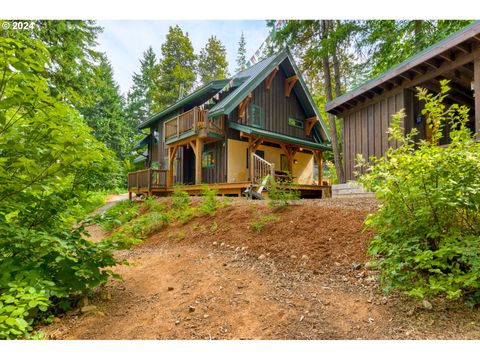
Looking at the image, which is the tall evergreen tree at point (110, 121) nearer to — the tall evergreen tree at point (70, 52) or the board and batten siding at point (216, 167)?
the board and batten siding at point (216, 167)

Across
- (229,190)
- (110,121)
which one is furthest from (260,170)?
(110,121)

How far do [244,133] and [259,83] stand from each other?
246 centimetres

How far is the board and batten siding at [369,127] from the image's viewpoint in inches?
254

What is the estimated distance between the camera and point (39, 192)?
2822 millimetres

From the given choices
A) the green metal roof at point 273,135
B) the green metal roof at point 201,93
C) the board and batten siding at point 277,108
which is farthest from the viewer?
the board and batten siding at point 277,108

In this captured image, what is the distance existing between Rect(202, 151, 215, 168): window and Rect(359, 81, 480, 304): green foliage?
9.88 metres

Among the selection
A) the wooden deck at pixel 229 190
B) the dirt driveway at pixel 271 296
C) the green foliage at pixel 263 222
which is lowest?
the dirt driveway at pixel 271 296

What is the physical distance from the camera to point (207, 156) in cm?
1241

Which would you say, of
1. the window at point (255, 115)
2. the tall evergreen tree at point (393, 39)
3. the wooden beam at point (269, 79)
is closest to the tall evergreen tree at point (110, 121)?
the window at point (255, 115)

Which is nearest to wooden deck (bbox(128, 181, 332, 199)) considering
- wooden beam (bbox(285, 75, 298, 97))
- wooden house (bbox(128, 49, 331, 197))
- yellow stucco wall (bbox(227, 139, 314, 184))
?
wooden house (bbox(128, 49, 331, 197))

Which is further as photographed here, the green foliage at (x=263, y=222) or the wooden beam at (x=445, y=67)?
the wooden beam at (x=445, y=67)

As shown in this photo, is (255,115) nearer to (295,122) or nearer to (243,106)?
(243,106)

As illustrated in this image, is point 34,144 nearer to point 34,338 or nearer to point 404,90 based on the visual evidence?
point 34,338

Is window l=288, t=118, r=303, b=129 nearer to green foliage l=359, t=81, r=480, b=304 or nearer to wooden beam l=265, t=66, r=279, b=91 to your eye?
wooden beam l=265, t=66, r=279, b=91
